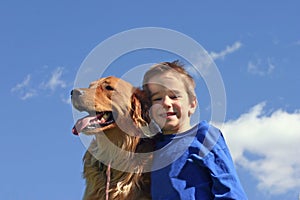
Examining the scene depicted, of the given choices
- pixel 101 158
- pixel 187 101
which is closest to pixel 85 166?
pixel 101 158

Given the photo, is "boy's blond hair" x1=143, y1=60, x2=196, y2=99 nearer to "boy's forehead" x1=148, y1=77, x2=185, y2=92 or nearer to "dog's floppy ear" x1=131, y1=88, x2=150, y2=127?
"boy's forehead" x1=148, y1=77, x2=185, y2=92

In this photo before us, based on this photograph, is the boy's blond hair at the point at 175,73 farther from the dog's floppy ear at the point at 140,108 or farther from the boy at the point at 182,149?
the dog's floppy ear at the point at 140,108

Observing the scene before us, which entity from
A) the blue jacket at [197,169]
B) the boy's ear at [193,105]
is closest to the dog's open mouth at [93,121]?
the blue jacket at [197,169]

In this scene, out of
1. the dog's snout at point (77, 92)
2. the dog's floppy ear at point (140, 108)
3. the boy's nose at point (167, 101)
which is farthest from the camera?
the dog's floppy ear at point (140, 108)

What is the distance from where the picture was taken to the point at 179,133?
5520mm

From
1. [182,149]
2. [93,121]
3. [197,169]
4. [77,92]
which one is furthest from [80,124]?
[197,169]

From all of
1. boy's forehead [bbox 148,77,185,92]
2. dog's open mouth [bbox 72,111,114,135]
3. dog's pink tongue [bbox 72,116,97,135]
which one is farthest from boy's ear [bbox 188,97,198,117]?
Answer: dog's pink tongue [bbox 72,116,97,135]

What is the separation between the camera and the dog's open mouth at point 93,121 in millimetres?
5742

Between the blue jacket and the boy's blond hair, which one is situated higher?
the boy's blond hair

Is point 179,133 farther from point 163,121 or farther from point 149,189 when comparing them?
point 149,189

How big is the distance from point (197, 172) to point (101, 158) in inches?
55.2

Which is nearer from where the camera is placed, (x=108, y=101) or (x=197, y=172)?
(x=197, y=172)

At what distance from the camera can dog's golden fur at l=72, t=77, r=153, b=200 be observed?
19.1 feet

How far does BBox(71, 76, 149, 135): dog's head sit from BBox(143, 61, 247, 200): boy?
28 cm
